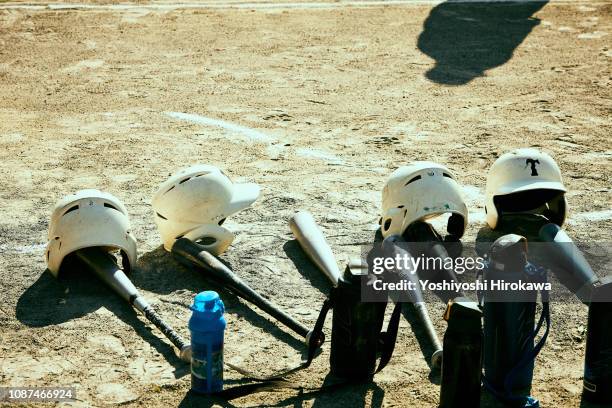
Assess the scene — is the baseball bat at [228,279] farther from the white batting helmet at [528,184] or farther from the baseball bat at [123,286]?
the white batting helmet at [528,184]

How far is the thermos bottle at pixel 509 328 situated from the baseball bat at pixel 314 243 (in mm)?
1558

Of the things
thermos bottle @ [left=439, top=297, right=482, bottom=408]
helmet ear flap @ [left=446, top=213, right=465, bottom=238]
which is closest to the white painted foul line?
helmet ear flap @ [left=446, top=213, right=465, bottom=238]

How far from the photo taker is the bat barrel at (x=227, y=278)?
6137 mm

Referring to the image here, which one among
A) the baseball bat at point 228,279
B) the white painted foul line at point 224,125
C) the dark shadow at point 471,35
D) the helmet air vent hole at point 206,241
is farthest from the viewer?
the dark shadow at point 471,35

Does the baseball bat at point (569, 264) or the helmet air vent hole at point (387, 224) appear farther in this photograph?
the helmet air vent hole at point (387, 224)

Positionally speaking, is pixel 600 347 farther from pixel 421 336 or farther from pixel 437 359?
pixel 421 336

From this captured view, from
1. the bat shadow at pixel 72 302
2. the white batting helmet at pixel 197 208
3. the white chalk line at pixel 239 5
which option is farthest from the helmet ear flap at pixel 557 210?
the white chalk line at pixel 239 5

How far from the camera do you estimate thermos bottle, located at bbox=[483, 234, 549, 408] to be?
17.5 ft

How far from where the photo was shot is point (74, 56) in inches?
483

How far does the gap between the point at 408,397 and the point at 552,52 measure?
806 centimetres

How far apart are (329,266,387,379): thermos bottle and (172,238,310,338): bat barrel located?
0.46m

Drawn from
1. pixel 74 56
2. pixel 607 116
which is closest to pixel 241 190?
pixel 607 116

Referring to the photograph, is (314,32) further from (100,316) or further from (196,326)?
(196,326)

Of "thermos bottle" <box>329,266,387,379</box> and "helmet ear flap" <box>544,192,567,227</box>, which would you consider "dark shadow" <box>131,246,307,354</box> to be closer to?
"thermos bottle" <box>329,266,387,379</box>
